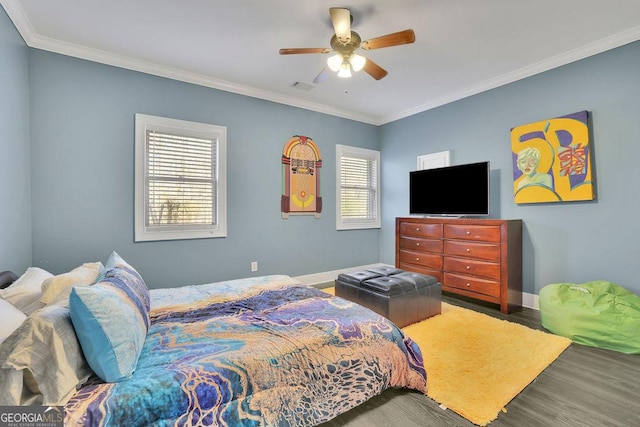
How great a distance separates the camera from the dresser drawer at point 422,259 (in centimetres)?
393

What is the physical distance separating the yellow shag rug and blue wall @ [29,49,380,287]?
2277 mm

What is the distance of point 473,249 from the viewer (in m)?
3.53

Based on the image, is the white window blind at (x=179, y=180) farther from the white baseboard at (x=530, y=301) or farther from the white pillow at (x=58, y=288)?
the white baseboard at (x=530, y=301)

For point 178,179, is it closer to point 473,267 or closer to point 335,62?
point 335,62

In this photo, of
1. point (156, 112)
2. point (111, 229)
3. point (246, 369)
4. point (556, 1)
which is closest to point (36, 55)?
point (156, 112)

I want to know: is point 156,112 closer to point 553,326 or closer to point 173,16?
point 173,16

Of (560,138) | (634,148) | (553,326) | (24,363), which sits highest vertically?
(560,138)

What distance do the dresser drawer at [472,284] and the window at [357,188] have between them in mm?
1841

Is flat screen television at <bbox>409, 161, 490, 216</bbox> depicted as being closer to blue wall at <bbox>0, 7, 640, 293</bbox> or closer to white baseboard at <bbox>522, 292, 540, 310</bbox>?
blue wall at <bbox>0, 7, 640, 293</bbox>

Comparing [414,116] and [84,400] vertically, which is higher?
[414,116]

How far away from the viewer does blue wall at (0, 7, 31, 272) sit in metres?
2.22

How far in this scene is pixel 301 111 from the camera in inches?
177

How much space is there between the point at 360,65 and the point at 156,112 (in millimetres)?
2440

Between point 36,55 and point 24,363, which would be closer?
point 24,363
